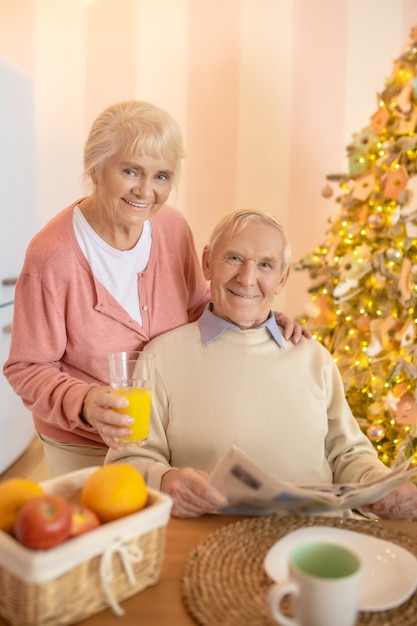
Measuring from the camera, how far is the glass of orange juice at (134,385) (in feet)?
4.17

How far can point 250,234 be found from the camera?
1.63 metres

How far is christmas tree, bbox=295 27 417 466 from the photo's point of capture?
8.75ft

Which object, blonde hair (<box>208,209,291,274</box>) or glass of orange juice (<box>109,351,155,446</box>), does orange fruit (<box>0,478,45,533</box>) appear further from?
blonde hair (<box>208,209,291,274</box>)

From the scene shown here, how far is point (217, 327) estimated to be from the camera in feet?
5.32

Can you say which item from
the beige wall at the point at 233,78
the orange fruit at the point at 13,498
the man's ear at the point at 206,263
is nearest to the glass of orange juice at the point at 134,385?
the orange fruit at the point at 13,498

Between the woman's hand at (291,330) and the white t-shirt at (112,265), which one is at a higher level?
the white t-shirt at (112,265)

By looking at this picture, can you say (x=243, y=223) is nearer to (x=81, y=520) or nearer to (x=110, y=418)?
(x=110, y=418)

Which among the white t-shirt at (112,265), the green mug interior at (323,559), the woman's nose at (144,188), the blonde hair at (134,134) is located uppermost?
the blonde hair at (134,134)

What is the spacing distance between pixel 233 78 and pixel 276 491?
2929 mm

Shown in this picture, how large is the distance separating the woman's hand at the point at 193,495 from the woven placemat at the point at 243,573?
0.17 feet

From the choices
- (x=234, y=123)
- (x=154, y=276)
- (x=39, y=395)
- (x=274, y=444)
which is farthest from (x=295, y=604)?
(x=234, y=123)

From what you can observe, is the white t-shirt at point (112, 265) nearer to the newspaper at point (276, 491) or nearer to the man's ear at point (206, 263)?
the man's ear at point (206, 263)

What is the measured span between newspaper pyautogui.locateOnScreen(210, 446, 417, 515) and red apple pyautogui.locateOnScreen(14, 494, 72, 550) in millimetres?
289

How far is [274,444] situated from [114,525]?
0.69 m
